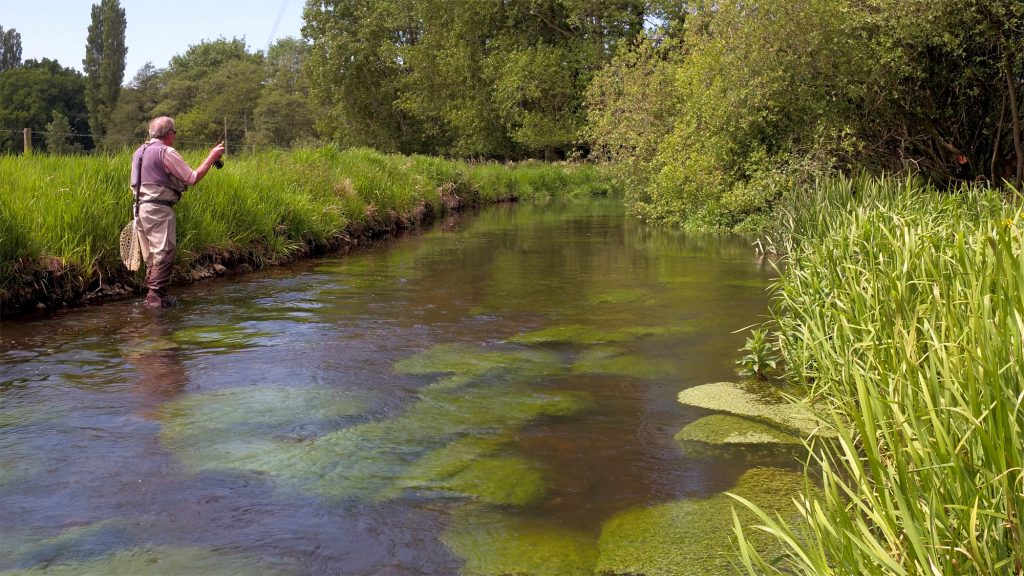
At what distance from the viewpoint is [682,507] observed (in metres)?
4.43

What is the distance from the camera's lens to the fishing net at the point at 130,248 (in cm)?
953

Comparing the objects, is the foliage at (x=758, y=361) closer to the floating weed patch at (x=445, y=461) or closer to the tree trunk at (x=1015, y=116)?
the floating weed patch at (x=445, y=461)

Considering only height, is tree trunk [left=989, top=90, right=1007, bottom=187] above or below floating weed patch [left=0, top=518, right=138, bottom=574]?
above

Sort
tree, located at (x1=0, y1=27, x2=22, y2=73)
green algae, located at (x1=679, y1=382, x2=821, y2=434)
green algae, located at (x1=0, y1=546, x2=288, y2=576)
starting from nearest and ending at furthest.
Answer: green algae, located at (x1=0, y1=546, x2=288, y2=576), green algae, located at (x1=679, y1=382, x2=821, y2=434), tree, located at (x1=0, y1=27, x2=22, y2=73)

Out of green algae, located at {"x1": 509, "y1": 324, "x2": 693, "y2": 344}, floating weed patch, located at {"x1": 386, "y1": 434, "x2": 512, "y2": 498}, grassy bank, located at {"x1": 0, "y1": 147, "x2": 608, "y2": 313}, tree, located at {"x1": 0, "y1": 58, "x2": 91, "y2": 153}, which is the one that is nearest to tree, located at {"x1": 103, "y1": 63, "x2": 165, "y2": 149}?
tree, located at {"x1": 0, "y1": 58, "x2": 91, "y2": 153}

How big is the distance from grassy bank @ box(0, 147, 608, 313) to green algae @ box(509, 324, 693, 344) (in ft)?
16.7

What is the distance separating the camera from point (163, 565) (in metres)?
3.78

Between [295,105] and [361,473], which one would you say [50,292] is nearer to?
[361,473]

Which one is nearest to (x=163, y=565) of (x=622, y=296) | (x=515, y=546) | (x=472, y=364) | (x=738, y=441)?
(x=515, y=546)

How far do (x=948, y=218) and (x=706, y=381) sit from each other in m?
2.61

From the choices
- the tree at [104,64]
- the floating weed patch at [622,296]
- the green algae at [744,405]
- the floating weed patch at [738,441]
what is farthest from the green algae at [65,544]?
the tree at [104,64]

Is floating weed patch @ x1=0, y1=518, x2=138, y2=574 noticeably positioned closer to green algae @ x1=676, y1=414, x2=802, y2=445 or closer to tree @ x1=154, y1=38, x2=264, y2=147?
green algae @ x1=676, y1=414, x2=802, y2=445

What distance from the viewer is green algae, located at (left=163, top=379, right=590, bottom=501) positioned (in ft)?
15.7

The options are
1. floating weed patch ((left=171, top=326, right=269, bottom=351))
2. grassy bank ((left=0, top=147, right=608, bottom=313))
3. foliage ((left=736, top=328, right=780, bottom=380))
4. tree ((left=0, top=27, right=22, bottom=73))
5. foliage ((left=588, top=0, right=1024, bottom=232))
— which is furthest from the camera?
tree ((left=0, top=27, right=22, bottom=73))
